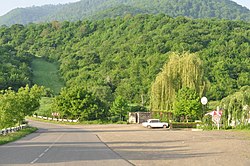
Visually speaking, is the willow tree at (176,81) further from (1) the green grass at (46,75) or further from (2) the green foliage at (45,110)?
(1) the green grass at (46,75)

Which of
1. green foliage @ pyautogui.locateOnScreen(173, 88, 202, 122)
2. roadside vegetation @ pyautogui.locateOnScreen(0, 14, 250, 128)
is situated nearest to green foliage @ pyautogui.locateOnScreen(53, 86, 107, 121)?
roadside vegetation @ pyautogui.locateOnScreen(0, 14, 250, 128)

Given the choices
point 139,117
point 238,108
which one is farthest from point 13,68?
point 238,108

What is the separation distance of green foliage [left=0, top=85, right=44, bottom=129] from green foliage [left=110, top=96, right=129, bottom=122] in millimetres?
28013

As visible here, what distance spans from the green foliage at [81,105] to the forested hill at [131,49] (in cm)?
1510

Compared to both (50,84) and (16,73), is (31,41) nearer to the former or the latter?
(50,84)

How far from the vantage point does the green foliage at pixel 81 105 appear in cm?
7750

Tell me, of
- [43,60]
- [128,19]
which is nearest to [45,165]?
[128,19]

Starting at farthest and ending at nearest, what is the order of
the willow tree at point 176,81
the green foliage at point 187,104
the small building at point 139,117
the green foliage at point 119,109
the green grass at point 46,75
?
the green grass at point 46,75
the green foliage at point 119,109
the small building at point 139,117
the willow tree at point 176,81
the green foliage at point 187,104

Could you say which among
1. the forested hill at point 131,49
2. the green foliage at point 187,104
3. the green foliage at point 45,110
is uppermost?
the forested hill at point 131,49

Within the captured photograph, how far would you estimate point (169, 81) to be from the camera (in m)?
57.1

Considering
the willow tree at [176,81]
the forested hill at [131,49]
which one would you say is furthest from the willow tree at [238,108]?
the forested hill at [131,49]

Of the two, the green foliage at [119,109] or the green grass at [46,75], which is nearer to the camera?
the green foliage at [119,109]

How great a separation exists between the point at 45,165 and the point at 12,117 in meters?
29.0

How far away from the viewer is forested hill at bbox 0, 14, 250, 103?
279ft
